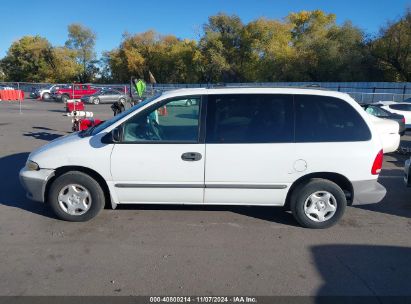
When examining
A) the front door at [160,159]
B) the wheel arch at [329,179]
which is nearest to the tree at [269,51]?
the wheel arch at [329,179]

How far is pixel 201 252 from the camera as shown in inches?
156

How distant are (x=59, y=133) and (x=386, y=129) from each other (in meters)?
10.4

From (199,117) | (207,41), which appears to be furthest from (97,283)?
(207,41)

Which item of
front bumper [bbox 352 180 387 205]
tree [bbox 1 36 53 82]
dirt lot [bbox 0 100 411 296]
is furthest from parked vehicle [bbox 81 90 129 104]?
tree [bbox 1 36 53 82]

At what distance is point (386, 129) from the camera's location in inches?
333

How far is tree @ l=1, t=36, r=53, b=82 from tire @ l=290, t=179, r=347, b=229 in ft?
241

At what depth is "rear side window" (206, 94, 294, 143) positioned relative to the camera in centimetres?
444

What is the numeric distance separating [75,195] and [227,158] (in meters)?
1.98

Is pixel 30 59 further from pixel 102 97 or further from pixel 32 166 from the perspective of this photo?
pixel 32 166

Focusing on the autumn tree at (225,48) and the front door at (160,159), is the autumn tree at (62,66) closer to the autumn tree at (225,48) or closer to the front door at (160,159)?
the autumn tree at (225,48)

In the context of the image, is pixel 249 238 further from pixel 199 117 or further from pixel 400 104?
pixel 400 104

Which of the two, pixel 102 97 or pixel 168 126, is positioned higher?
pixel 102 97

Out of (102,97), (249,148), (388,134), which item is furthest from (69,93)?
(249,148)

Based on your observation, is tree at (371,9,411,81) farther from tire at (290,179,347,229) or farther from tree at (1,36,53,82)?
tree at (1,36,53,82)
